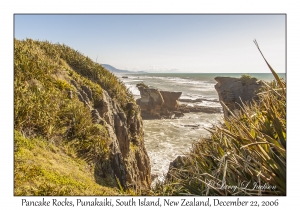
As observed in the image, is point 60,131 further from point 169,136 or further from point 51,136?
point 169,136

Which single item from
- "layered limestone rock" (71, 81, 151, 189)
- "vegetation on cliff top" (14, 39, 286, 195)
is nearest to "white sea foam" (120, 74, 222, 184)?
"layered limestone rock" (71, 81, 151, 189)

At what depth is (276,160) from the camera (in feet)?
6.75

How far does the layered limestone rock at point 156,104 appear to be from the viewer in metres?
28.5

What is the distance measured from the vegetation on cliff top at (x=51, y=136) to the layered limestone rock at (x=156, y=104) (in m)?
21.8

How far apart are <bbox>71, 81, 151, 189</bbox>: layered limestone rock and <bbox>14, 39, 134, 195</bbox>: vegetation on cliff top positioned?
0.38 meters

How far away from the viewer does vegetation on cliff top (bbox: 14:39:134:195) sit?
293cm

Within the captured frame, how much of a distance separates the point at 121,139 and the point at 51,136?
150 inches

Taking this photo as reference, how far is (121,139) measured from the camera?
7887mm

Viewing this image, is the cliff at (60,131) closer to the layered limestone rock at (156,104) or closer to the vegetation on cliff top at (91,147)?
the vegetation on cliff top at (91,147)

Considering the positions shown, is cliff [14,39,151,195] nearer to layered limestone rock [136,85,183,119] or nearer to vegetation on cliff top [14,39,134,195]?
vegetation on cliff top [14,39,134,195]

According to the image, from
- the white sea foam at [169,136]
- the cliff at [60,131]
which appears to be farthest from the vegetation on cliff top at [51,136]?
the white sea foam at [169,136]

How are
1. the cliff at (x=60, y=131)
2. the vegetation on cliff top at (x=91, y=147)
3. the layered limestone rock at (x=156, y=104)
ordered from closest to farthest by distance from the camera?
the vegetation on cliff top at (x=91, y=147) → the cliff at (x=60, y=131) → the layered limestone rock at (x=156, y=104)
